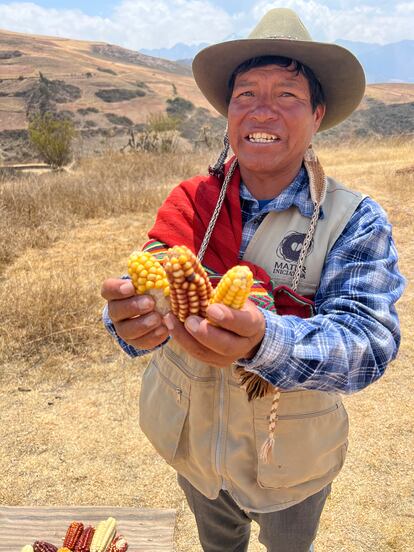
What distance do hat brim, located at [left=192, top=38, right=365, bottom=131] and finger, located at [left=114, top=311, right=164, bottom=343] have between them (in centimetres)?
102

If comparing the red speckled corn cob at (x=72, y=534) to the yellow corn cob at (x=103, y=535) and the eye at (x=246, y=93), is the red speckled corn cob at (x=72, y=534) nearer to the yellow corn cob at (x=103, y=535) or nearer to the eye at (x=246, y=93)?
the yellow corn cob at (x=103, y=535)

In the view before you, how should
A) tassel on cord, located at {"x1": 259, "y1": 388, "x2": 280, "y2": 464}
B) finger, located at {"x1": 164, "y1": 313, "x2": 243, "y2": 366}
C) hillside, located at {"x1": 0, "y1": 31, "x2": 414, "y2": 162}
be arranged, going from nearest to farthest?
finger, located at {"x1": 164, "y1": 313, "x2": 243, "y2": 366} < tassel on cord, located at {"x1": 259, "y1": 388, "x2": 280, "y2": 464} < hillside, located at {"x1": 0, "y1": 31, "x2": 414, "y2": 162}

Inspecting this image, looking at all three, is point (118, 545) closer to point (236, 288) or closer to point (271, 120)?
point (236, 288)

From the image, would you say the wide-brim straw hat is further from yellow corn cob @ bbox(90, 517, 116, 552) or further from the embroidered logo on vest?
yellow corn cob @ bbox(90, 517, 116, 552)

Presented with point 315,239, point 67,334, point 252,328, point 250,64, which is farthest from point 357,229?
point 67,334

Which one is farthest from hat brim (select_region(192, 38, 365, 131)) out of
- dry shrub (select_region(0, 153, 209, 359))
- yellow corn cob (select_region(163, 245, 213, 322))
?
dry shrub (select_region(0, 153, 209, 359))

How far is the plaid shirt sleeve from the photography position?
1.22 metres

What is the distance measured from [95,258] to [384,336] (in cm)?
639

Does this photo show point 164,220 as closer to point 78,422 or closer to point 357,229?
point 357,229

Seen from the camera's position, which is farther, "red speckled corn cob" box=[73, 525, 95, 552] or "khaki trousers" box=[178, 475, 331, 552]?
"red speckled corn cob" box=[73, 525, 95, 552]

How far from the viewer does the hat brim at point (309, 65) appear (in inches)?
61.9

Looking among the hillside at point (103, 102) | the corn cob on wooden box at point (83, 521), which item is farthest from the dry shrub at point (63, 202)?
the hillside at point (103, 102)

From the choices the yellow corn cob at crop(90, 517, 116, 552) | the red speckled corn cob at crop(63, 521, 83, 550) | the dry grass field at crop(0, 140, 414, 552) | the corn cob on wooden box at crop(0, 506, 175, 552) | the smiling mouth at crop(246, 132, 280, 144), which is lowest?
the dry grass field at crop(0, 140, 414, 552)

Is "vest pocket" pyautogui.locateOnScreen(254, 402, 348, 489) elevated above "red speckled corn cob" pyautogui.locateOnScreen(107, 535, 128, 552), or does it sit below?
above
